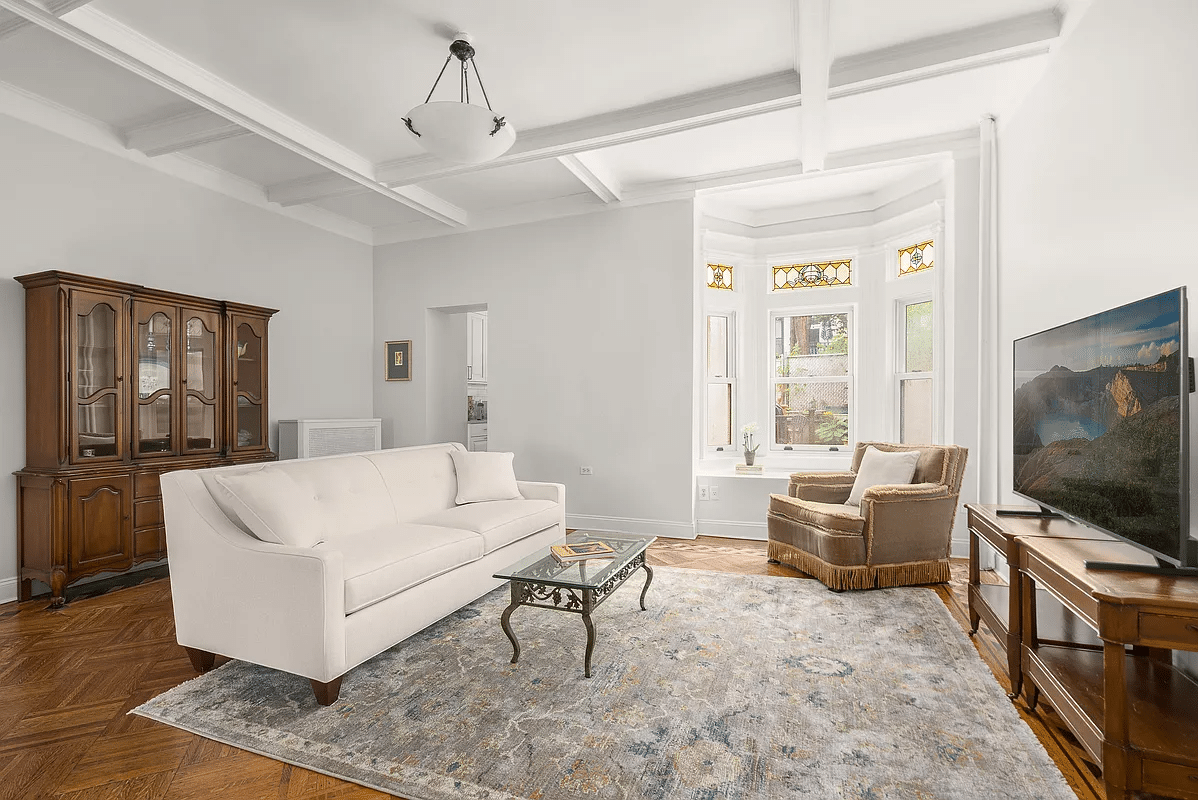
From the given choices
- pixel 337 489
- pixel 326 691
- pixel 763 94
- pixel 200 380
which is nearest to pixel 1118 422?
pixel 763 94

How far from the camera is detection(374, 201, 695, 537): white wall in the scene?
16.6ft

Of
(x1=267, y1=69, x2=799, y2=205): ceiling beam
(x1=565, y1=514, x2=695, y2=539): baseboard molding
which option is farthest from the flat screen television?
(x1=565, y1=514, x2=695, y2=539): baseboard molding

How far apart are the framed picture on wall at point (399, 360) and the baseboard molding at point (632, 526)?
7.54 ft

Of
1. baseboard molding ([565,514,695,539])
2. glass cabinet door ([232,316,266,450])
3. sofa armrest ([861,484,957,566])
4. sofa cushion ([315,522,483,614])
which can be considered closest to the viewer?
sofa cushion ([315,522,483,614])

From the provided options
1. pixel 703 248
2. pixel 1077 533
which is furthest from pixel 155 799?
pixel 703 248

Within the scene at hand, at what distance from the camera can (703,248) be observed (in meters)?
5.41

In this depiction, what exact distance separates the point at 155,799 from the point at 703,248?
16.3 ft

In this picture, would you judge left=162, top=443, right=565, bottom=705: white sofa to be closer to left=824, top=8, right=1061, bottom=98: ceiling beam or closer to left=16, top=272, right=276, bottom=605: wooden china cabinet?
left=16, top=272, right=276, bottom=605: wooden china cabinet

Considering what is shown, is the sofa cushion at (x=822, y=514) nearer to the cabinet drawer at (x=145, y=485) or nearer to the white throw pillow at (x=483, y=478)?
the white throw pillow at (x=483, y=478)

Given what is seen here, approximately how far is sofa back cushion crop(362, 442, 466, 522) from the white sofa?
109 millimetres

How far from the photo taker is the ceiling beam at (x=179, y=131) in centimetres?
382

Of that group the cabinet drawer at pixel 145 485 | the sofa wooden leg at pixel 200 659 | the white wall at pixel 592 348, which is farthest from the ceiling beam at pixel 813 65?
the cabinet drawer at pixel 145 485

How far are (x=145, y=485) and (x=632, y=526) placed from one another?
3500mm

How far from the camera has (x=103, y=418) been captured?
12.0 feet
